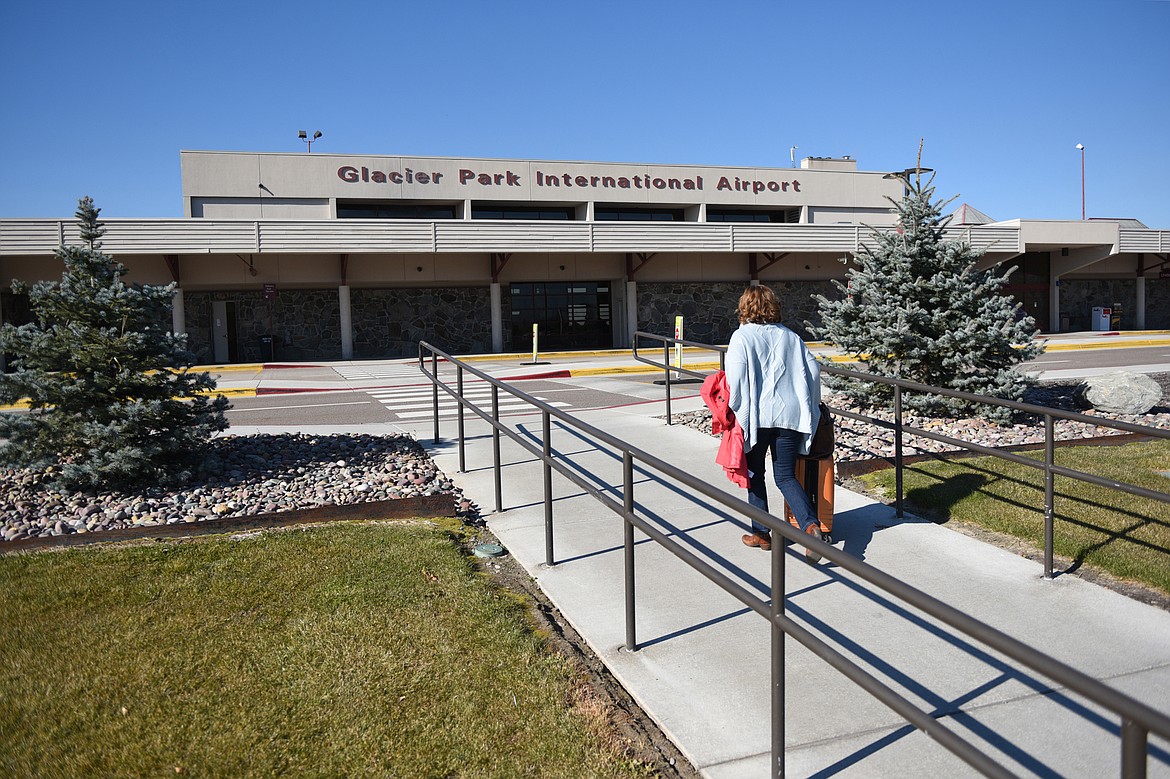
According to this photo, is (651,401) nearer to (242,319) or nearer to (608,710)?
(608,710)

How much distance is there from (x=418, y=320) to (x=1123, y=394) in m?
24.4

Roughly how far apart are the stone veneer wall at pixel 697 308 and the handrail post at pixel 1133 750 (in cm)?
3261

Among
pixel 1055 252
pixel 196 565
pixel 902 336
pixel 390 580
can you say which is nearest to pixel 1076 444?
pixel 902 336

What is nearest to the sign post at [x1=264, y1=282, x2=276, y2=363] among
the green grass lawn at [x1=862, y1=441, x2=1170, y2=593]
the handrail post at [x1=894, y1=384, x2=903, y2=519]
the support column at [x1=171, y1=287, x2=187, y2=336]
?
the support column at [x1=171, y1=287, x2=187, y2=336]

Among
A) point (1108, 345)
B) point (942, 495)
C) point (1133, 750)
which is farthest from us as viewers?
point (1108, 345)

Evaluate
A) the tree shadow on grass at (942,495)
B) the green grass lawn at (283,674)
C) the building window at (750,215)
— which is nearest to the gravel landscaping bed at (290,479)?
the tree shadow on grass at (942,495)

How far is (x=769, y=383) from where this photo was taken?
5121 mm

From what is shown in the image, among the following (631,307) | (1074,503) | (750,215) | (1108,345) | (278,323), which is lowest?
(1074,503)

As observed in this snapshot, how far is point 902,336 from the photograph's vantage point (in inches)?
396

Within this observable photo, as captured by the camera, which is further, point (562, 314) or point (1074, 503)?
point (562, 314)

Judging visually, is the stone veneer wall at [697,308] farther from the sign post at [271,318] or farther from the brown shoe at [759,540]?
the brown shoe at [759,540]

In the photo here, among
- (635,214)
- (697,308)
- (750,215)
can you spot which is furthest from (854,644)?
(750,215)

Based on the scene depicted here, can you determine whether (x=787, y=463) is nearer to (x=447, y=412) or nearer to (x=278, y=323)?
(x=447, y=412)

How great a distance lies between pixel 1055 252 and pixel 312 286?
30.9 meters
